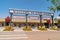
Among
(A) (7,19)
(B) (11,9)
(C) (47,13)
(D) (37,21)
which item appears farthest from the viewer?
(D) (37,21)

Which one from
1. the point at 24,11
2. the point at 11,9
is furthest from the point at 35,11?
the point at 11,9

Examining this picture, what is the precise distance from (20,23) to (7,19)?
6.78m

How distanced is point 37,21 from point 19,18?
28.8ft

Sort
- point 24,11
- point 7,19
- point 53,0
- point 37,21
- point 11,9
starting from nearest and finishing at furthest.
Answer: point 53,0
point 11,9
point 24,11
point 7,19
point 37,21

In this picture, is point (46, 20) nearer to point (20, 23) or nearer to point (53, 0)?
point (20, 23)

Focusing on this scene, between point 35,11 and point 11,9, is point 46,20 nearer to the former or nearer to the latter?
point 35,11

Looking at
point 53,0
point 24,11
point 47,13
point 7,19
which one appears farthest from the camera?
point 7,19

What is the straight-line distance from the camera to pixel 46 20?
81000 mm

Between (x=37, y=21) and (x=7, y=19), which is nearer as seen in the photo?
(x=7, y=19)

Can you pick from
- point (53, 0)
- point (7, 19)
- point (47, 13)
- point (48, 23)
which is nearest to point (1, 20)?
point (7, 19)

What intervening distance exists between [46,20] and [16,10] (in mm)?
39443

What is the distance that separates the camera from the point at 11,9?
42000 millimetres

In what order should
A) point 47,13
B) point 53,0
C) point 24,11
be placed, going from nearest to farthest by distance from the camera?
1. point 53,0
2. point 24,11
3. point 47,13

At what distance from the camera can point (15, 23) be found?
7644 centimetres
